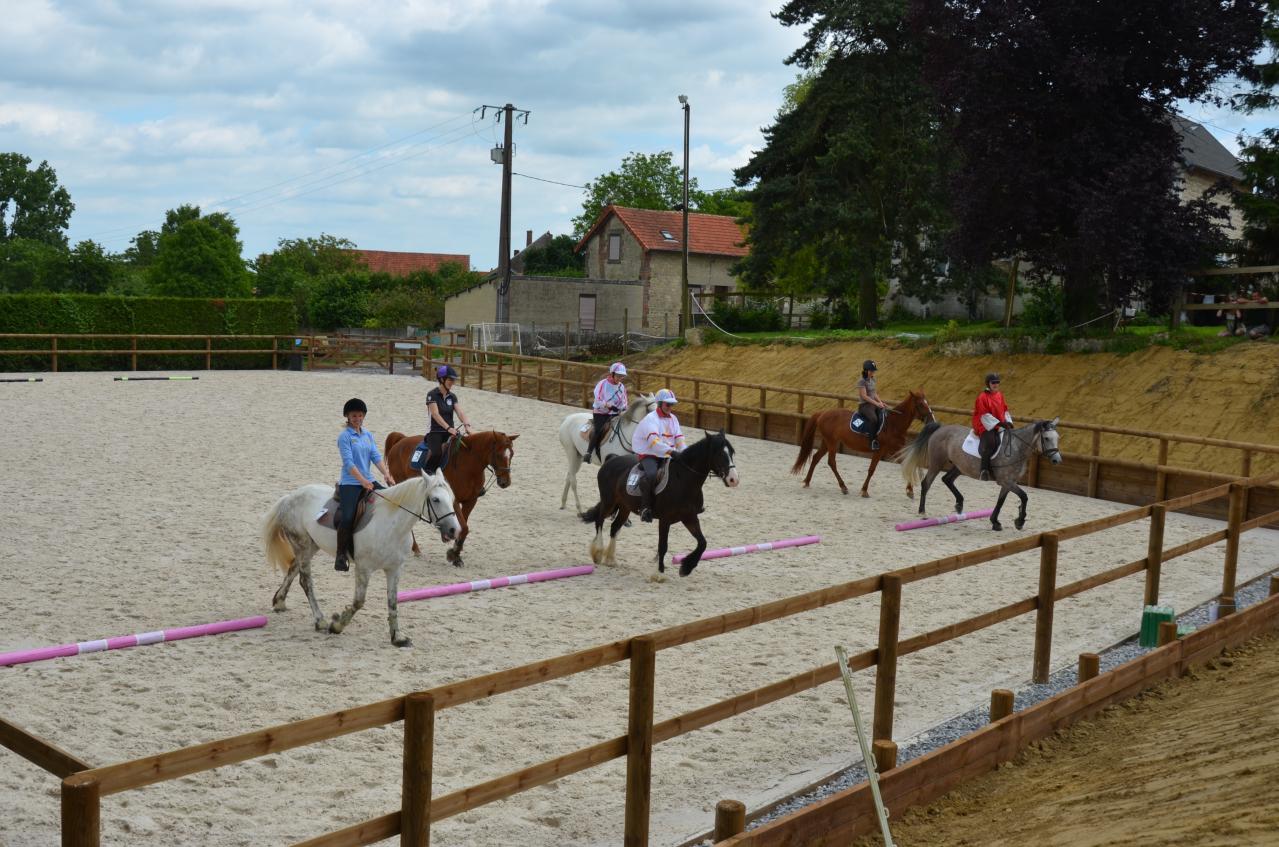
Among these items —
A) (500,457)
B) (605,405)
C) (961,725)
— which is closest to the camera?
(961,725)

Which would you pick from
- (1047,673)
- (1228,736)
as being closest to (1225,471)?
(1047,673)

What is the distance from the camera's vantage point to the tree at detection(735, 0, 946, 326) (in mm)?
32188

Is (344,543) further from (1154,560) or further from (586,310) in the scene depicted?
(586,310)

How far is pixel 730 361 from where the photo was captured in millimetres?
32531

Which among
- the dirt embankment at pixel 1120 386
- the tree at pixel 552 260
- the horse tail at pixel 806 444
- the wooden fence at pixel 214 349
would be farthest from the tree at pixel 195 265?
the horse tail at pixel 806 444

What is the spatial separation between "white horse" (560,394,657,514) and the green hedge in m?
23.0

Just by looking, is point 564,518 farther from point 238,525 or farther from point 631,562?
point 238,525

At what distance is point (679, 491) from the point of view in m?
10.9

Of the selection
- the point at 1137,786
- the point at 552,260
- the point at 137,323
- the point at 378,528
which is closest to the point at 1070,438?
the point at 378,528

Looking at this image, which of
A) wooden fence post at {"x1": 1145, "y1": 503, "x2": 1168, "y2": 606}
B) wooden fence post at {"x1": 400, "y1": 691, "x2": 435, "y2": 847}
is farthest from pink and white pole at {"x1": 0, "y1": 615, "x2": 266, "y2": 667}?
wooden fence post at {"x1": 1145, "y1": 503, "x2": 1168, "y2": 606}

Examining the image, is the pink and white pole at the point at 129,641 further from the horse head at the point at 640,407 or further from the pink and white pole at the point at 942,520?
the pink and white pole at the point at 942,520

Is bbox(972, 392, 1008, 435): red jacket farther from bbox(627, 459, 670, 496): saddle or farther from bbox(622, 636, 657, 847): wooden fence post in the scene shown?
bbox(622, 636, 657, 847): wooden fence post

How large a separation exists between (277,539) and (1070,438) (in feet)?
51.2

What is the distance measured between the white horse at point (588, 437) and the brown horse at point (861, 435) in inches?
161
